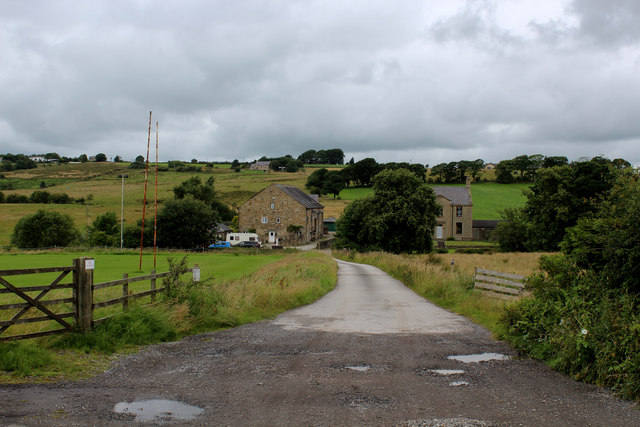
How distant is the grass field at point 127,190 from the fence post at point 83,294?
263 feet

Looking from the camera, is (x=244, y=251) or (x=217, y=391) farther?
(x=244, y=251)

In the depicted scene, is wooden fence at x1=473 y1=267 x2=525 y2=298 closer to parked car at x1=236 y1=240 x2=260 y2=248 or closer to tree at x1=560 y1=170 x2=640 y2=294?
tree at x1=560 y1=170 x2=640 y2=294

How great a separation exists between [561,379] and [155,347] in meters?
7.77

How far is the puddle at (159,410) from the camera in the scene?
633cm

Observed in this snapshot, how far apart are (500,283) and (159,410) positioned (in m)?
15.1

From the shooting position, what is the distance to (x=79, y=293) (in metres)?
10.1

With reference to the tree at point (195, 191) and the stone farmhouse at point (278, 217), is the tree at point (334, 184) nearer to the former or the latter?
the tree at point (195, 191)

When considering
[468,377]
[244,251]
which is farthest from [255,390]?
[244,251]

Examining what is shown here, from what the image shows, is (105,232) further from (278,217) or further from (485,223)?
(485,223)

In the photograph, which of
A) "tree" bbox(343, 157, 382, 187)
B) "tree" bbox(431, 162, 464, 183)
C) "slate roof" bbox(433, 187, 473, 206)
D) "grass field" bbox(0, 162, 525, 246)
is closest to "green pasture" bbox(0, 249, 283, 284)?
"grass field" bbox(0, 162, 525, 246)

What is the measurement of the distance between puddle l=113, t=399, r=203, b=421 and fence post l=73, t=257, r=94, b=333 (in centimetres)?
392

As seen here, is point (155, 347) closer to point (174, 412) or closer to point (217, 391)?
point (217, 391)

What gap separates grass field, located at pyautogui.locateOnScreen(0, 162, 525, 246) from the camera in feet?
322

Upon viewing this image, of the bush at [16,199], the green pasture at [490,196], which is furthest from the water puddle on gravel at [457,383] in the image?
the bush at [16,199]
